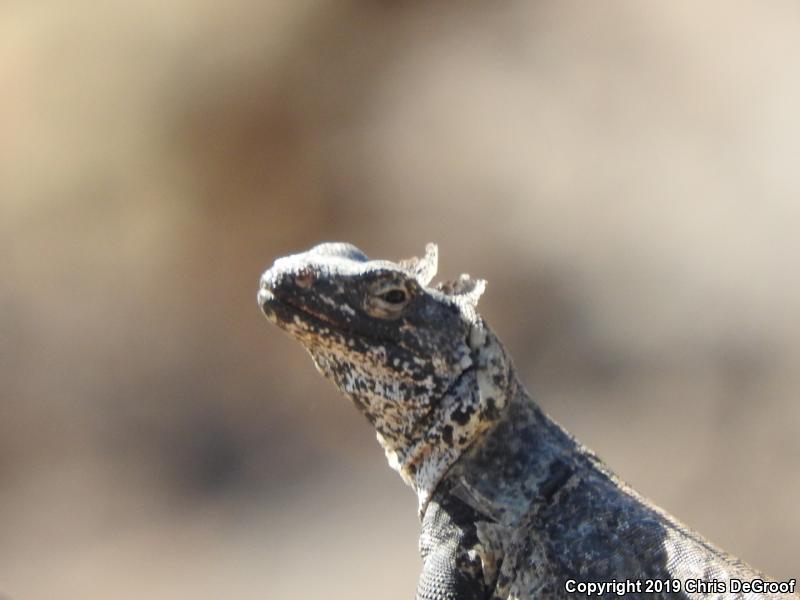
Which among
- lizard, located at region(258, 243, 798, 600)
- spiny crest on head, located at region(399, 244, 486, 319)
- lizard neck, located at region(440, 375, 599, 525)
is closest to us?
lizard, located at region(258, 243, 798, 600)

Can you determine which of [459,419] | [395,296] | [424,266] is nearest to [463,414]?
[459,419]

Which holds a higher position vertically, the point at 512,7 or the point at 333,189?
the point at 512,7

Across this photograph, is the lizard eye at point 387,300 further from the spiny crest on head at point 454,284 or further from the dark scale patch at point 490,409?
the dark scale patch at point 490,409

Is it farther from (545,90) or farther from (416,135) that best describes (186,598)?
(545,90)

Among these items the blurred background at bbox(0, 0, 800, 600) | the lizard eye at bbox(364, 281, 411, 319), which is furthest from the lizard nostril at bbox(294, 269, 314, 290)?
the blurred background at bbox(0, 0, 800, 600)

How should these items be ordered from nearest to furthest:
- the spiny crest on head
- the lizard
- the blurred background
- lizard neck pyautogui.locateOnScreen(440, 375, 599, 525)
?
the lizard < lizard neck pyautogui.locateOnScreen(440, 375, 599, 525) < the spiny crest on head < the blurred background

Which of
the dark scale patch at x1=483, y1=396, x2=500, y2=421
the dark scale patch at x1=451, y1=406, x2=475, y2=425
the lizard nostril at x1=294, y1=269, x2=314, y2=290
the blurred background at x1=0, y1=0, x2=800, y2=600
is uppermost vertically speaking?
the blurred background at x1=0, y1=0, x2=800, y2=600

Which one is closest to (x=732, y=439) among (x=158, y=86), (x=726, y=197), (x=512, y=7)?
(x=726, y=197)

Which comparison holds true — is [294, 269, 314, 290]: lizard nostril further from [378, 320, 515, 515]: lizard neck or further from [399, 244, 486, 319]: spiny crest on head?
[378, 320, 515, 515]: lizard neck
